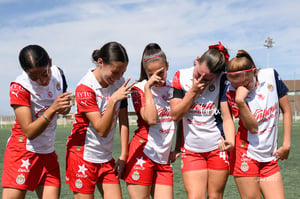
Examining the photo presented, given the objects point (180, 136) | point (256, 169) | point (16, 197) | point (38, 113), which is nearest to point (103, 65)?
point (38, 113)

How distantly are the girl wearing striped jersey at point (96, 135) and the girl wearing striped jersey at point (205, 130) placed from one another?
1.84 feet

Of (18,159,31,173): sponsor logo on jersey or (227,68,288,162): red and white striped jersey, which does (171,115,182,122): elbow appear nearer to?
(227,68,288,162): red and white striped jersey

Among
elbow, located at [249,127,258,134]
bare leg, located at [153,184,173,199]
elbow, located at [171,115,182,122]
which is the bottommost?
bare leg, located at [153,184,173,199]

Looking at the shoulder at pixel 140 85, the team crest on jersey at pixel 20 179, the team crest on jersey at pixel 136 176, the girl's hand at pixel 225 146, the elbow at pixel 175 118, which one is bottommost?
the team crest on jersey at pixel 136 176

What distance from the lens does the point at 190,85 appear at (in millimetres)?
3506

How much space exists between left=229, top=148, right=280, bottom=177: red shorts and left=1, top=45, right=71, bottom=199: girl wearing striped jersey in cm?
157

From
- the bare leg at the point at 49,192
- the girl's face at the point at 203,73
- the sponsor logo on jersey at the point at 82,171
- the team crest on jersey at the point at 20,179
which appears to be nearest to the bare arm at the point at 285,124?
the girl's face at the point at 203,73

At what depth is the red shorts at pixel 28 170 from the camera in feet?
11.0

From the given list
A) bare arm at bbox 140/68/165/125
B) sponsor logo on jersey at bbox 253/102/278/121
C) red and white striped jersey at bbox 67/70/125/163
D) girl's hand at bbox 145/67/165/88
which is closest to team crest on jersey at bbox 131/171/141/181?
red and white striped jersey at bbox 67/70/125/163

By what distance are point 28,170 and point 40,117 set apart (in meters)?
0.53

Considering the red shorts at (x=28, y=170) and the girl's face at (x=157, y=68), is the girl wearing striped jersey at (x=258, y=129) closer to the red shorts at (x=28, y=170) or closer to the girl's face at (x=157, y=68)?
the girl's face at (x=157, y=68)

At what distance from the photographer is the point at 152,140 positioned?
11.5 ft

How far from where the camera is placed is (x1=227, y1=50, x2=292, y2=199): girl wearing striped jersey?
3289 millimetres

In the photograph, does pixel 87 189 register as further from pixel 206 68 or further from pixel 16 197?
pixel 206 68
